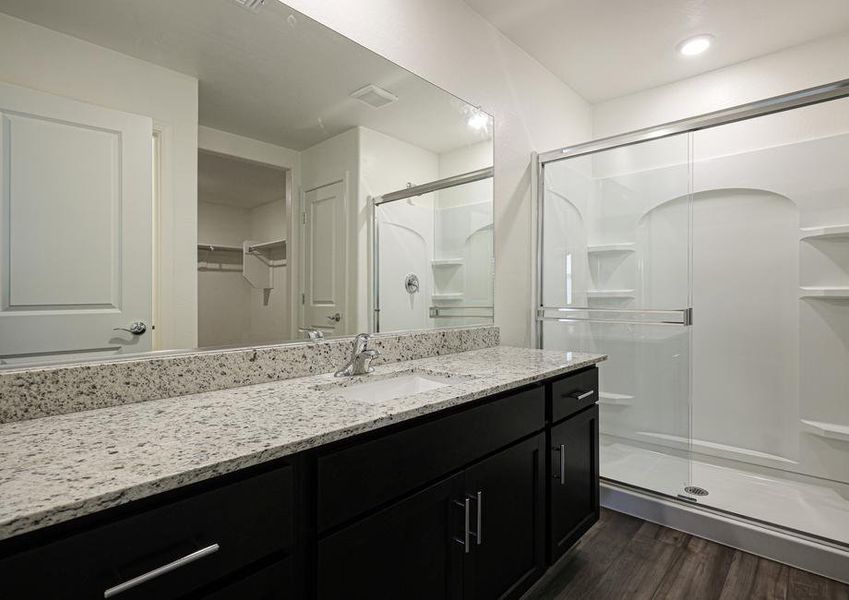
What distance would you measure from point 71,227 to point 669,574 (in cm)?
226

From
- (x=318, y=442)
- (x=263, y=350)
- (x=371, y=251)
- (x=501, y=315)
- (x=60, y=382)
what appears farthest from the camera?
(x=501, y=315)

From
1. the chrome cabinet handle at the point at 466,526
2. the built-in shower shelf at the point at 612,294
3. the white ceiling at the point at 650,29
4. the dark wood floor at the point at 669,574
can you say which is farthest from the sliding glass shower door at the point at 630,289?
the chrome cabinet handle at the point at 466,526

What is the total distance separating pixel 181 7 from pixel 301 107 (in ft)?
1.34

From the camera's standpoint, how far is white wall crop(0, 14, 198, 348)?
947 millimetres

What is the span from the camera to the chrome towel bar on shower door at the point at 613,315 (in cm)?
211

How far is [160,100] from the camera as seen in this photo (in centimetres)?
113

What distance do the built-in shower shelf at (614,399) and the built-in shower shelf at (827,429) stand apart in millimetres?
992

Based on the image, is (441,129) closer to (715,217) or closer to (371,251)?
(371,251)

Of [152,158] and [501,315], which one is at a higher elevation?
[152,158]

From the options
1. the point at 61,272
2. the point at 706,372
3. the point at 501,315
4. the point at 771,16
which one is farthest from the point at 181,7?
the point at 706,372

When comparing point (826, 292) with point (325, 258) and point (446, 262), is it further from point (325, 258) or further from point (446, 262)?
point (325, 258)

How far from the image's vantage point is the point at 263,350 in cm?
131

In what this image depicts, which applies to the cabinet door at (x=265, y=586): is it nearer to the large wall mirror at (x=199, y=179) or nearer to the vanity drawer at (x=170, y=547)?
the vanity drawer at (x=170, y=547)

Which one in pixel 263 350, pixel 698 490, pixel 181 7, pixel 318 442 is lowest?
pixel 698 490
